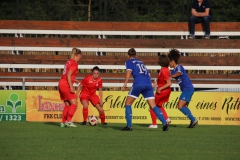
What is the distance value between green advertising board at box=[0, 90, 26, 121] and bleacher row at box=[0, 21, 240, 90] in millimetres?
3878

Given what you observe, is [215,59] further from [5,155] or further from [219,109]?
[5,155]

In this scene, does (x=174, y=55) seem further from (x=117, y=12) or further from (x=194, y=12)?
(x=117, y=12)

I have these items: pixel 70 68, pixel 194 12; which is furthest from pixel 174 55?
pixel 194 12

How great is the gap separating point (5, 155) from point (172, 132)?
5.36 meters

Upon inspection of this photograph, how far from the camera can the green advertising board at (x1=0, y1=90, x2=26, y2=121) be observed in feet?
57.0

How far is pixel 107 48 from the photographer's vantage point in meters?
22.1

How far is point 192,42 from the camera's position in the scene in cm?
2202

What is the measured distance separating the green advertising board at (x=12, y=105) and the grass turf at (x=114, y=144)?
325 centimetres

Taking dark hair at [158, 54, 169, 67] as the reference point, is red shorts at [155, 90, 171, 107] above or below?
below

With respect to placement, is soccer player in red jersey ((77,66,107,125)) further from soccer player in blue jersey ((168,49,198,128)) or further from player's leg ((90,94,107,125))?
soccer player in blue jersey ((168,49,198,128))

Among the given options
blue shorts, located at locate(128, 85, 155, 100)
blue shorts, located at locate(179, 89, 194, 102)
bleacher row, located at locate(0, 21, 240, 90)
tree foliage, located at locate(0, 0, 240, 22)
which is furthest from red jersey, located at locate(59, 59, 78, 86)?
tree foliage, located at locate(0, 0, 240, 22)

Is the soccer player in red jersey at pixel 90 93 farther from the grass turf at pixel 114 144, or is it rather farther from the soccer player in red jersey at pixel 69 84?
the grass turf at pixel 114 144

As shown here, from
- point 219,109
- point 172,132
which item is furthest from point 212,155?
point 219,109

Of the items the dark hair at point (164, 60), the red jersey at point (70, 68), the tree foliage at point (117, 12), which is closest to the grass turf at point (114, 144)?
the red jersey at point (70, 68)
